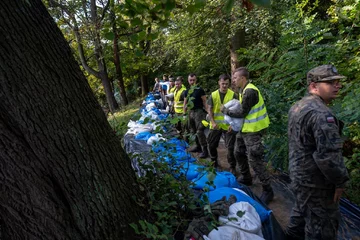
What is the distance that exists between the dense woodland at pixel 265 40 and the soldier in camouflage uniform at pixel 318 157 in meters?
1.15

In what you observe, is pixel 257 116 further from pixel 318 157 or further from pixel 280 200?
pixel 318 157

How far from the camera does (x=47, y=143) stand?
122 cm

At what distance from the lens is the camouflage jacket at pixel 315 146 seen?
79.0 inches

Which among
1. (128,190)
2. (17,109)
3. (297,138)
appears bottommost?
(297,138)

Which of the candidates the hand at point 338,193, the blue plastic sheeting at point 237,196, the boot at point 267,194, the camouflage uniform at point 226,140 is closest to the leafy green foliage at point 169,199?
the blue plastic sheeting at point 237,196

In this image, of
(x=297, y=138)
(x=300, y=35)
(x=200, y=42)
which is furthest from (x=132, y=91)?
(x=297, y=138)

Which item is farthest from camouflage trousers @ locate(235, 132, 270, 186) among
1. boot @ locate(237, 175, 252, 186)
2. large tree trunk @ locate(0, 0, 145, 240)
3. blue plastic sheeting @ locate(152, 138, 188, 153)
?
large tree trunk @ locate(0, 0, 145, 240)

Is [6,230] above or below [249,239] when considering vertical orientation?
above

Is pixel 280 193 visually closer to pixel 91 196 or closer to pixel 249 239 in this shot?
pixel 249 239

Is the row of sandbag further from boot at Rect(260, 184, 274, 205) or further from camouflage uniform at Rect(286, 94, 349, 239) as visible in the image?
boot at Rect(260, 184, 274, 205)

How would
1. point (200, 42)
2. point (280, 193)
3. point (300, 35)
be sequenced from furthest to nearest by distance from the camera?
point (200, 42) → point (300, 35) → point (280, 193)

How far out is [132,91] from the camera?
1049 inches

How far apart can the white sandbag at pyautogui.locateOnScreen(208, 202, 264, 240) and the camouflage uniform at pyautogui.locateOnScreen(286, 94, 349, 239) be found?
0.66 m

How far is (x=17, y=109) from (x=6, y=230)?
64 cm
